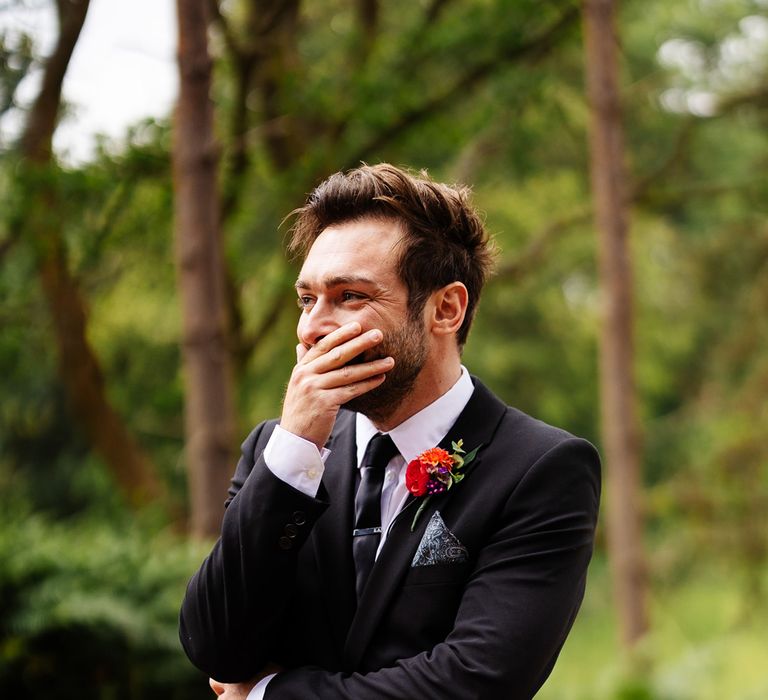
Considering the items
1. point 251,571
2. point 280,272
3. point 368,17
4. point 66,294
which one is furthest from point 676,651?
point 368,17

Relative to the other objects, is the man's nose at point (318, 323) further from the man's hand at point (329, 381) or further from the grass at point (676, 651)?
the grass at point (676, 651)

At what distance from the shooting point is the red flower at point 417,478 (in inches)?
93.9

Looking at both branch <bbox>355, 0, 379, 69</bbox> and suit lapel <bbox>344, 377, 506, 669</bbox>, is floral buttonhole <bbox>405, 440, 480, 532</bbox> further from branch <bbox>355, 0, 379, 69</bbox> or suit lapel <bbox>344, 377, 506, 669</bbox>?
branch <bbox>355, 0, 379, 69</bbox>

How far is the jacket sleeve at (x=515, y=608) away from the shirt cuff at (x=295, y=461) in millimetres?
438

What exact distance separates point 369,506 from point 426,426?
25cm

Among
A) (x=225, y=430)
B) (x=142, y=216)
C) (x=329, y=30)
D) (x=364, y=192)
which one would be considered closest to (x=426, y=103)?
(x=142, y=216)

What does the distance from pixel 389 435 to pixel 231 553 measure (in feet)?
1.65

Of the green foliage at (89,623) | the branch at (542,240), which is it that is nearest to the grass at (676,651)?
the green foliage at (89,623)

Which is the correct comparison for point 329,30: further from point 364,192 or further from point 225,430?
point 364,192

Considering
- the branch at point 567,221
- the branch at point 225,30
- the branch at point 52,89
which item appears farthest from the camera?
the branch at point 567,221

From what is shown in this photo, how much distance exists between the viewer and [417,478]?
2.39 meters

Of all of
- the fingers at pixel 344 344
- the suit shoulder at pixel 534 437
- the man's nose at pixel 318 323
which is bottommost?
the suit shoulder at pixel 534 437

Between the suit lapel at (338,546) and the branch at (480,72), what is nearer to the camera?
the suit lapel at (338,546)

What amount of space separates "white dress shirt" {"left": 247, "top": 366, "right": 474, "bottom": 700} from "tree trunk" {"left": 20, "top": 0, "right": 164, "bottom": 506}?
6.35 m
